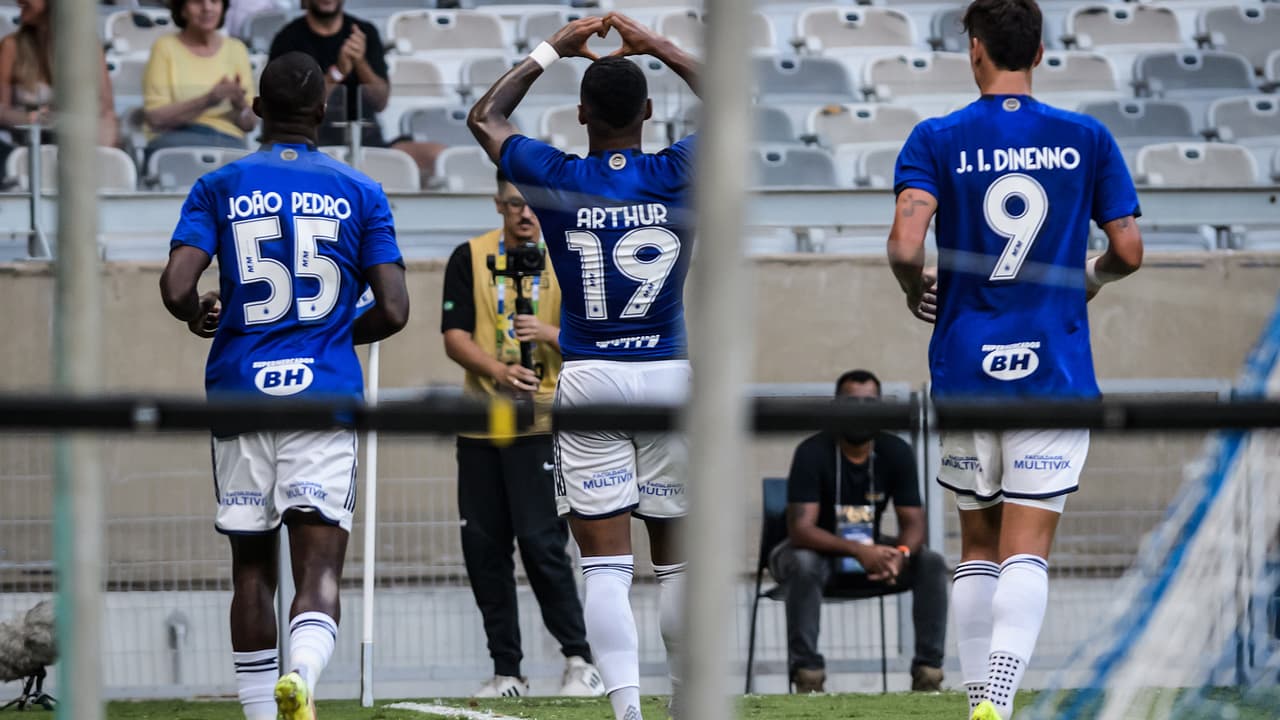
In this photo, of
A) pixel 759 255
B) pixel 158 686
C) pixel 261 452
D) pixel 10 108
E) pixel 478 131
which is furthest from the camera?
pixel 759 255

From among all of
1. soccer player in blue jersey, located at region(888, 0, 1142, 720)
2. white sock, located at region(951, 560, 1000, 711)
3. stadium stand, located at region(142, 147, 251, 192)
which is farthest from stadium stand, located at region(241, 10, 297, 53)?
white sock, located at region(951, 560, 1000, 711)

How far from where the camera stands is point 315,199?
4020mm

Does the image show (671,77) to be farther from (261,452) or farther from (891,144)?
(261,452)

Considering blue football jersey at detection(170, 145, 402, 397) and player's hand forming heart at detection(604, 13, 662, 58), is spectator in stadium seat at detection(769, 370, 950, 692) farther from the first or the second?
blue football jersey at detection(170, 145, 402, 397)

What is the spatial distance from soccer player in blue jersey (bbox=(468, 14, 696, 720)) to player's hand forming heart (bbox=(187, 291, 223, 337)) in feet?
2.56

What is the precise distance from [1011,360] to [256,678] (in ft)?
6.36

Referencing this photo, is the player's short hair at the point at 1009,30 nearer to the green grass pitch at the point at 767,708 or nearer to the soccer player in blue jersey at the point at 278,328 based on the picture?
the soccer player in blue jersey at the point at 278,328

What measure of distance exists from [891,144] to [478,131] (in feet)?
16.1

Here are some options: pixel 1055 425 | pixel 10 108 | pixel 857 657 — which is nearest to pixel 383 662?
pixel 857 657

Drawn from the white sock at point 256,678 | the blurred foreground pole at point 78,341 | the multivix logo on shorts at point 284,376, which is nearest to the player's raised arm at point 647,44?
the multivix logo on shorts at point 284,376

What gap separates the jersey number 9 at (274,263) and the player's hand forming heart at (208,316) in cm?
14

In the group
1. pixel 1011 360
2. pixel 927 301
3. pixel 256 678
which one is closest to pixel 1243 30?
pixel 927 301

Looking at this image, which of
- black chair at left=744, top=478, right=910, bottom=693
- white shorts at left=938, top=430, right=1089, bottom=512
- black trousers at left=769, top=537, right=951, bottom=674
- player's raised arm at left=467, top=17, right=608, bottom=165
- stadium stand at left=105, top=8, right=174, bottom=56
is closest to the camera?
white shorts at left=938, top=430, right=1089, bottom=512

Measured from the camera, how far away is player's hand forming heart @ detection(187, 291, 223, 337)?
4.13m
